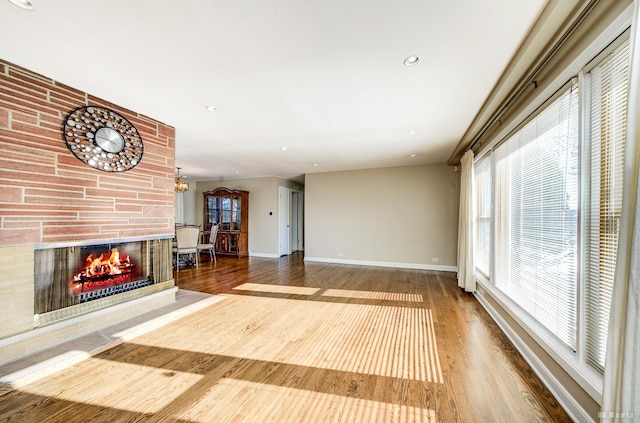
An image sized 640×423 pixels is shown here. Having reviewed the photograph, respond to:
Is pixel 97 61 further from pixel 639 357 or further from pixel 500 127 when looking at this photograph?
pixel 500 127

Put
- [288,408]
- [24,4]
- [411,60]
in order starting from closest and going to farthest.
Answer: [24,4]
[288,408]
[411,60]

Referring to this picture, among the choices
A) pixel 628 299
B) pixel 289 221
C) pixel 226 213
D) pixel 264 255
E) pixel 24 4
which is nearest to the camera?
pixel 628 299

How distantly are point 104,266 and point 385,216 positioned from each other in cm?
533

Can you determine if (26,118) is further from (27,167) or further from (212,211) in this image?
(212,211)

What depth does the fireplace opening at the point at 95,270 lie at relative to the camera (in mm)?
2281

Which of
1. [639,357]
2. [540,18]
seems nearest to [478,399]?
[639,357]

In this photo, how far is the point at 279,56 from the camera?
1.88 meters

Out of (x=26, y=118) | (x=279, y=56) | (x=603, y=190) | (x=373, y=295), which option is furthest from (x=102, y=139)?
(x=603, y=190)

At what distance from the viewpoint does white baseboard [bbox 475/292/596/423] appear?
1498 millimetres

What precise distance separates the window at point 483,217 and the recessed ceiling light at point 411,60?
227cm

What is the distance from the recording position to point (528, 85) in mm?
2158

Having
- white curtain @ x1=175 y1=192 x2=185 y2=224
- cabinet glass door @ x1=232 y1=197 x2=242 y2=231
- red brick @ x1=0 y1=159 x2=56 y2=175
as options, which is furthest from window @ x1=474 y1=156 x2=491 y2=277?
white curtain @ x1=175 y1=192 x2=185 y2=224

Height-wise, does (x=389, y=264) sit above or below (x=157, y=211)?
below


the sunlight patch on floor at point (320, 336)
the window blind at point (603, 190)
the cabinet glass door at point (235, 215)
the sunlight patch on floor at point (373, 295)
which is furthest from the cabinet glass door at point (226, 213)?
the window blind at point (603, 190)
